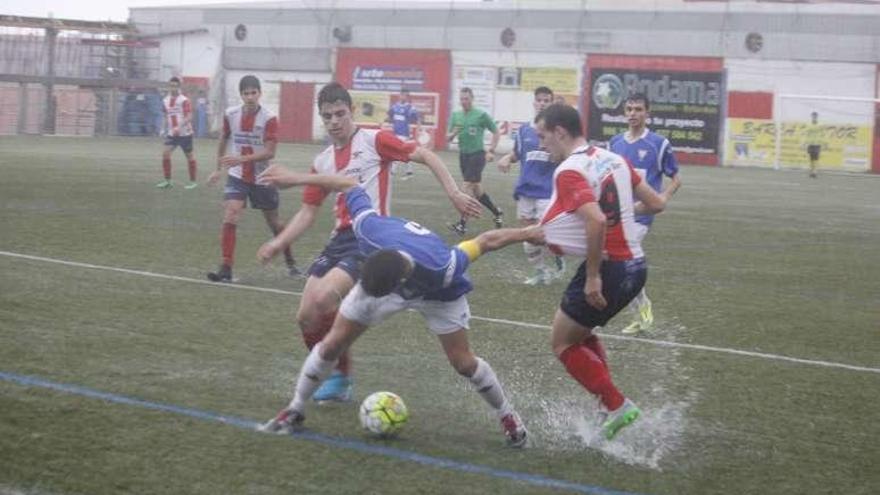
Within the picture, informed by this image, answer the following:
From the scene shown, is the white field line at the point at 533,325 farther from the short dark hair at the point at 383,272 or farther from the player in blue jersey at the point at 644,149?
the short dark hair at the point at 383,272

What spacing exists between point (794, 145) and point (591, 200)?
1657 inches

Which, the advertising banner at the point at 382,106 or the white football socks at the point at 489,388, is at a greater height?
the advertising banner at the point at 382,106

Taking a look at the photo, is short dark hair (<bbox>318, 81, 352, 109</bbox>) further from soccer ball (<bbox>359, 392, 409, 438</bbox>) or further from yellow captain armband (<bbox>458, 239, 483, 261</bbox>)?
soccer ball (<bbox>359, 392, 409, 438</bbox>)

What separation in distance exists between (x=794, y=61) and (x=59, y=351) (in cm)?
4298

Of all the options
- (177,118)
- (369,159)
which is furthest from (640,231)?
(177,118)

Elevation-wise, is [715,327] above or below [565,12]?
below

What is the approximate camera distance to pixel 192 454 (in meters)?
5.93

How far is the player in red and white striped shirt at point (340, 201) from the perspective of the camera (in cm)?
720

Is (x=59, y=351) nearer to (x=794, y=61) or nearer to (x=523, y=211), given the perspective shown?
(x=523, y=211)

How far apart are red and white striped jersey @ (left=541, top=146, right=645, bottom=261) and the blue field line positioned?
124cm

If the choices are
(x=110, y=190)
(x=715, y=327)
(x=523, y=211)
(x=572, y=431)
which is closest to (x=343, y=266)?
(x=572, y=431)

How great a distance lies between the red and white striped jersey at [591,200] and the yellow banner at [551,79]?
45.2 metres

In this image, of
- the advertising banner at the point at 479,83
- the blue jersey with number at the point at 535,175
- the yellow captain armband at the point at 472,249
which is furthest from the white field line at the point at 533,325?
the advertising banner at the point at 479,83

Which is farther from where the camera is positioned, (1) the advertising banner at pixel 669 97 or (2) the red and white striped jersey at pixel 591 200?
(1) the advertising banner at pixel 669 97
